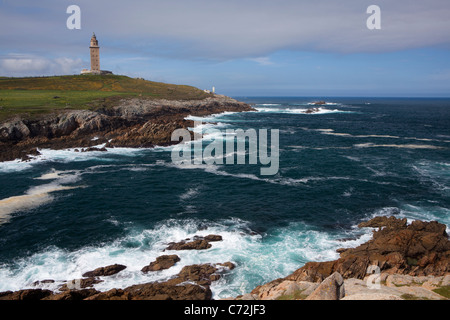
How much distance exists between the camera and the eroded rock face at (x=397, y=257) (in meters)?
21.5

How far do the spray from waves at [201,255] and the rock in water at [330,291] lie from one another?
7222 millimetres

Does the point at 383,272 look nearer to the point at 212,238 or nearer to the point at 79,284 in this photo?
the point at 212,238

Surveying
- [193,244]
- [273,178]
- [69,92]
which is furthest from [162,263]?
[69,92]

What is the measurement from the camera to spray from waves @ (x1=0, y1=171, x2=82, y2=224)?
113ft

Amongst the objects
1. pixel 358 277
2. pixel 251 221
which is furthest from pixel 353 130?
pixel 358 277

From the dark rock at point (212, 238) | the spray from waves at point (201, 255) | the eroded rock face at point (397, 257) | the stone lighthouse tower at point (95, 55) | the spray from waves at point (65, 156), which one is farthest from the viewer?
the stone lighthouse tower at point (95, 55)

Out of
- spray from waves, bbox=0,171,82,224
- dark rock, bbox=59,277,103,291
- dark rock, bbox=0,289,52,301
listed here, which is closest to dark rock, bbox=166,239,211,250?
dark rock, bbox=59,277,103,291

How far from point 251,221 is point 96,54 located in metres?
169

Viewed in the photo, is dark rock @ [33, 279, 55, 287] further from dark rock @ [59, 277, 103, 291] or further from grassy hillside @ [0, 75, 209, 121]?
grassy hillside @ [0, 75, 209, 121]

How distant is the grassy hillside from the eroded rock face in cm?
7205

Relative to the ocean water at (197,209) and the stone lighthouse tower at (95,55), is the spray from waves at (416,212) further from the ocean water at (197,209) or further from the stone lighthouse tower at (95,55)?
the stone lighthouse tower at (95,55)

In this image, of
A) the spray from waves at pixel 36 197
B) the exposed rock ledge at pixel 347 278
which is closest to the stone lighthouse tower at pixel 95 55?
the spray from waves at pixel 36 197

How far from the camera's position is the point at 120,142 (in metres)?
68.6

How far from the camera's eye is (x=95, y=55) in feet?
559
